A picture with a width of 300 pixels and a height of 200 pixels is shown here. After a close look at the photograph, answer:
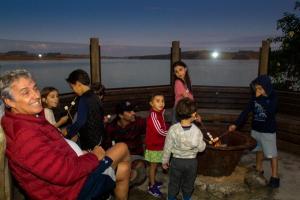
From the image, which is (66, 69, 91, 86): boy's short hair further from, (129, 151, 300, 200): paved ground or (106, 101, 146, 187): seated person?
(129, 151, 300, 200): paved ground

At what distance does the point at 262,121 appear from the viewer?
4699mm

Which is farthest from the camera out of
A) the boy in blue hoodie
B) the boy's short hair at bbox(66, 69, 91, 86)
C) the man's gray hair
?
the boy in blue hoodie

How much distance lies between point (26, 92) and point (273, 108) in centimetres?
363

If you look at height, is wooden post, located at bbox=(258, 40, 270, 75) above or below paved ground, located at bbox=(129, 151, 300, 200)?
above

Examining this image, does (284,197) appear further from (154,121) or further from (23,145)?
(23,145)

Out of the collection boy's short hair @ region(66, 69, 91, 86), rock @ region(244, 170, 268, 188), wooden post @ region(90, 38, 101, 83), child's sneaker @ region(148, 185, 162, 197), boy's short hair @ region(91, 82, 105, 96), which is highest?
wooden post @ region(90, 38, 101, 83)

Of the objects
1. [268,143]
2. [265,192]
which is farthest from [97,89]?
[265,192]

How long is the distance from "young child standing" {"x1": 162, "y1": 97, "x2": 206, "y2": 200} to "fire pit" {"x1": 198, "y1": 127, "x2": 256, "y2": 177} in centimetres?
72

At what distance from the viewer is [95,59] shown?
7633mm

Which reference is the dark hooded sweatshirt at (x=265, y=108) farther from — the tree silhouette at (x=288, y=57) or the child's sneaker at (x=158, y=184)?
the tree silhouette at (x=288, y=57)

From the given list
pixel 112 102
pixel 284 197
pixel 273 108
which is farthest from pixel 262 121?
pixel 112 102

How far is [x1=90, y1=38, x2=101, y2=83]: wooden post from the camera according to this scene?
7598mm

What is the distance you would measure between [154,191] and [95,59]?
13.9 ft

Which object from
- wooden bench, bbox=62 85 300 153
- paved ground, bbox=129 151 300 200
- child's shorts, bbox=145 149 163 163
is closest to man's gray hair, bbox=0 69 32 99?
Result: child's shorts, bbox=145 149 163 163
